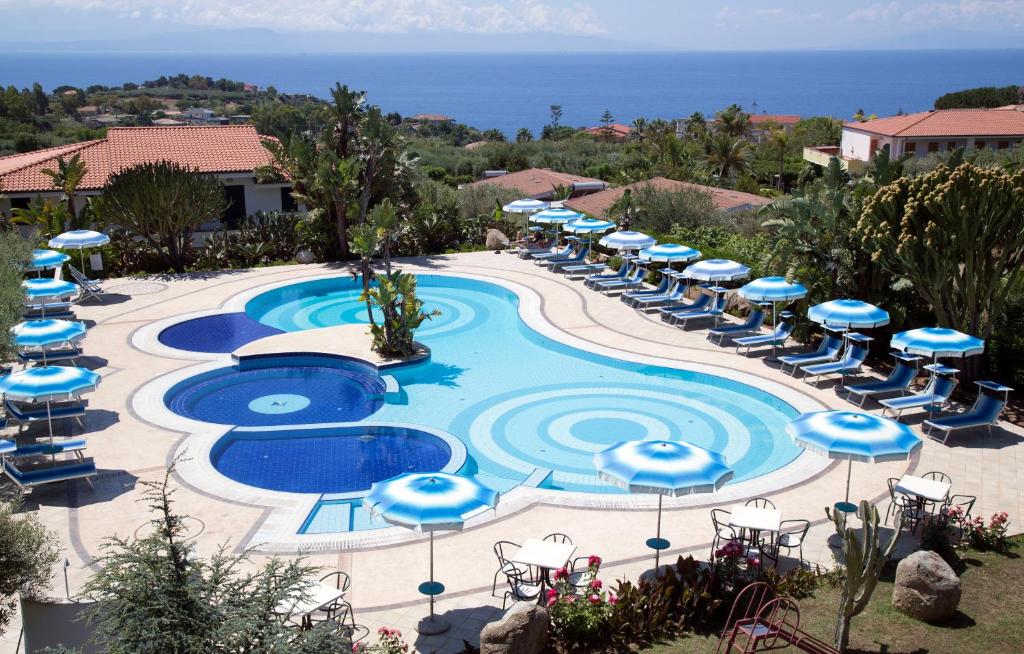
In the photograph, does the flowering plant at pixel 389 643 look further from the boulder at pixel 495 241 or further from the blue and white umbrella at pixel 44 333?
the boulder at pixel 495 241

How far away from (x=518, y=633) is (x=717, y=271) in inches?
559

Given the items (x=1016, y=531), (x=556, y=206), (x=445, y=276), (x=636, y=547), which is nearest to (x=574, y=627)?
(x=636, y=547)

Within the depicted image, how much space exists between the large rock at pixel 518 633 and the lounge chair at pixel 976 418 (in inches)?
360

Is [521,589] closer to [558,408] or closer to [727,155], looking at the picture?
[558,408]

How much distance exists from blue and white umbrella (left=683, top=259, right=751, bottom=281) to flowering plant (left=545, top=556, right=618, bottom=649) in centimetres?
1272

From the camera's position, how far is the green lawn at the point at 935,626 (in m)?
9.16

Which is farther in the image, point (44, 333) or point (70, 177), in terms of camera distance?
point (70, 177)

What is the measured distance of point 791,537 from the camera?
11750mm

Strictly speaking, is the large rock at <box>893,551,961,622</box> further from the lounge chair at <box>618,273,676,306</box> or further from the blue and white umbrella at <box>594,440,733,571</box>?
the lounge chair at <box>618,273,676,306</box>

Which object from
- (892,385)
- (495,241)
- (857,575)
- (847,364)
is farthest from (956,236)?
(495,241)

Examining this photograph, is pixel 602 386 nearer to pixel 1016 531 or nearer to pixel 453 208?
pixel 1016 531

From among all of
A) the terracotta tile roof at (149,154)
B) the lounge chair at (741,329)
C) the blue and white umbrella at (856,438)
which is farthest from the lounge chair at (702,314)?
the terracotta tile roof at (149,154)

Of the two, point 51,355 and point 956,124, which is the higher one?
point 956,124

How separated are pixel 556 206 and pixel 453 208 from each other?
3.84m
